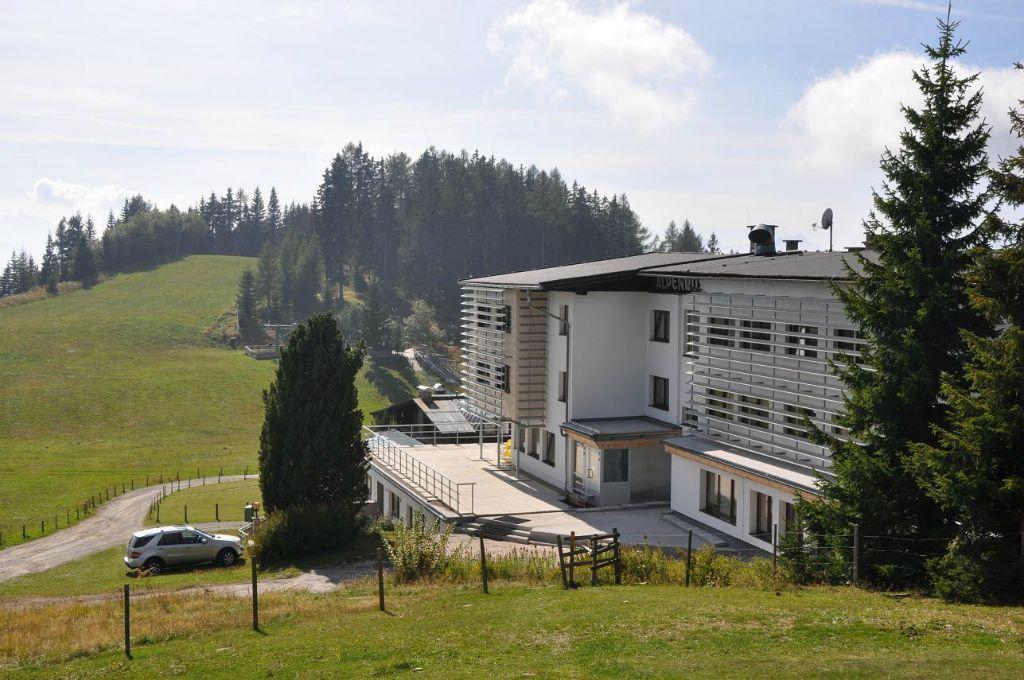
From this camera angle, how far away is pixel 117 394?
7819 centimetres

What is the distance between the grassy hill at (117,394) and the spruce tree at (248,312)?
486 centimetres

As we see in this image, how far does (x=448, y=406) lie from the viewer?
5094 centimetres

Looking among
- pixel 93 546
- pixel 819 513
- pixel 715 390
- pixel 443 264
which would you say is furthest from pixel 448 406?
pixel 443 264

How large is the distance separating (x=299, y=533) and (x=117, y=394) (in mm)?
55995

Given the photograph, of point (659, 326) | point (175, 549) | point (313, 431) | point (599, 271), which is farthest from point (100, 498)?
point (659, 326)

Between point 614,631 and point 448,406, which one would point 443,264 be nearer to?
point 448,406

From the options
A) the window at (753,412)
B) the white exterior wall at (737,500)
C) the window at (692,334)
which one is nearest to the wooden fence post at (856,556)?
the white exterior wall at (737,500)

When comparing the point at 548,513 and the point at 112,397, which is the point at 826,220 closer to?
the point at 548,513

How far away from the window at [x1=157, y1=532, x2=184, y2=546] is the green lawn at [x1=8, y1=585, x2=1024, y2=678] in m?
13.3

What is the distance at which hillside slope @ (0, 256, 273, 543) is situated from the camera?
5447 cm

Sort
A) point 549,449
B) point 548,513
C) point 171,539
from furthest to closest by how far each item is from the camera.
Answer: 1. point 549,449
2. point 548,513
3. point 171,539

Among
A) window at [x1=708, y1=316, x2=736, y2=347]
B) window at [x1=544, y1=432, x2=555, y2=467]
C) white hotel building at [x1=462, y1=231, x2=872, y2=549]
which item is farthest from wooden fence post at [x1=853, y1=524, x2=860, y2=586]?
window at [x1=544, y1=432, x2=555, y2=467]

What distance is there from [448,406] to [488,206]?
73.4m

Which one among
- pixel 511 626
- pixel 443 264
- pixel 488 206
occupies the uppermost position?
pixel 488 206
